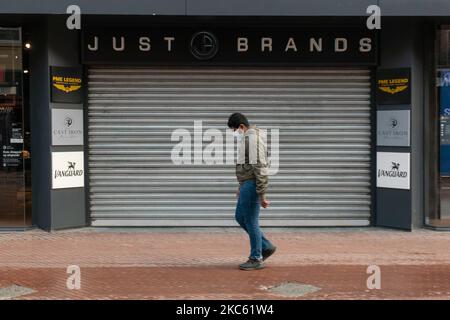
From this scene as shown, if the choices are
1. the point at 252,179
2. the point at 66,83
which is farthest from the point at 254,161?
the point at 66,83

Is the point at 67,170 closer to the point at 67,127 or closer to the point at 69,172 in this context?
the point at 69,172

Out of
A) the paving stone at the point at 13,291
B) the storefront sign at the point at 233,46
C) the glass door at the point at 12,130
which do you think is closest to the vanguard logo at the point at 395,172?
the storefront sign at the point at 233,46

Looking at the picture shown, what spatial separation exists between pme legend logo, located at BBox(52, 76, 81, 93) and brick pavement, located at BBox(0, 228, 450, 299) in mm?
2386

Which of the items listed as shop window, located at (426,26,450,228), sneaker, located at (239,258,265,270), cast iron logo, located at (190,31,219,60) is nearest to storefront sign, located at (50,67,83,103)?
cast iron logo, located at (190,31,219,60)

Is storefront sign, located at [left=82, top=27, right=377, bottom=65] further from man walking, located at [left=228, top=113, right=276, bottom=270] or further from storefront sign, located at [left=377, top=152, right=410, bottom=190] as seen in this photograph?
man walking, located at [left=228, top=113, right=276, bottom=270]

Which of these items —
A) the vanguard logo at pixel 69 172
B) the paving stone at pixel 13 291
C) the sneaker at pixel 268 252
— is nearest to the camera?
the paving stone at pixel 13 291

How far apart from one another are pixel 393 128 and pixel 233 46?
302cm

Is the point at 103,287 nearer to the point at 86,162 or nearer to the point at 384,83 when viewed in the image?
the point at 86,162

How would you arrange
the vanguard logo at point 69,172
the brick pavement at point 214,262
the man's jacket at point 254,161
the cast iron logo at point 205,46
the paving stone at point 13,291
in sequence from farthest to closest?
the cast iron logo at point 205,46
the vanguard logo at point 69,172
the man's jacket at point 254,161
the brick pavement at point 214,262
the paving stone at point 13,291

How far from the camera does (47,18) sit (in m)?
10.5

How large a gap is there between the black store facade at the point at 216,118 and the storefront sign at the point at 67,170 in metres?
0.02

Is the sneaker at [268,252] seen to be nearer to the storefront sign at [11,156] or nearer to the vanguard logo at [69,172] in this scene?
the vanguard logo at [69,172]

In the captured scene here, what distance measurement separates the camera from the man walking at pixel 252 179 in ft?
25.5

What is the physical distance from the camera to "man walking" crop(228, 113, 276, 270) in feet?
25.5
